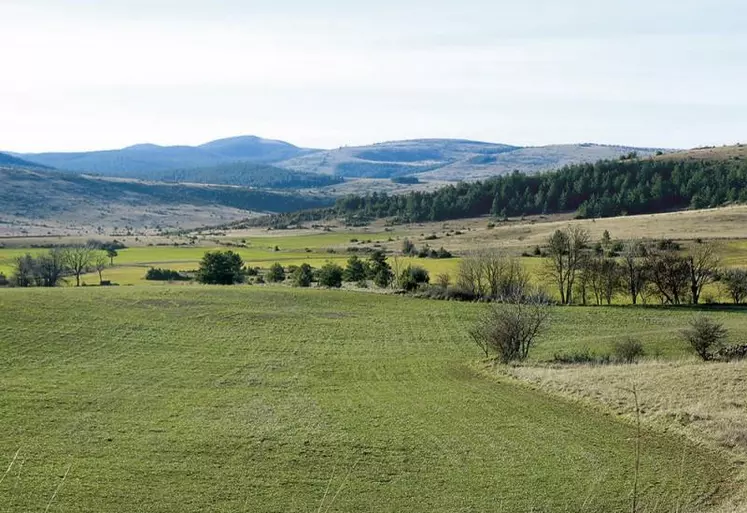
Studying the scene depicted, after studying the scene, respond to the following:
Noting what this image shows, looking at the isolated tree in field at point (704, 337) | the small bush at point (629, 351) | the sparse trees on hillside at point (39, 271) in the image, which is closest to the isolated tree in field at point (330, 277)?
the sparse trees on hillside at point (39, 271)

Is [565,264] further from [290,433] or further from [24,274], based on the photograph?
[24,274]

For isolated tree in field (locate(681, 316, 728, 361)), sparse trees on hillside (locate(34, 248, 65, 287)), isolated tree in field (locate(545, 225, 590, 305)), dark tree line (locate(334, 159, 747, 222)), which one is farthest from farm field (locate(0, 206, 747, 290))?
isolated tree in field (locate(681, 316, 728, 361))

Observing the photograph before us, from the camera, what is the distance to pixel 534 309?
47.7m

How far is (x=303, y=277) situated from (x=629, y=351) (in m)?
45.7

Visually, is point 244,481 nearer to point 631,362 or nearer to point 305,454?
point 305,454

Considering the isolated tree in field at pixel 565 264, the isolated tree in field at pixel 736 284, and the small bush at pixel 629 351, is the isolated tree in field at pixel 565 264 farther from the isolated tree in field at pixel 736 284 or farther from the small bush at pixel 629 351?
the small bush at pixel 629 351

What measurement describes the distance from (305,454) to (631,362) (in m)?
24.9

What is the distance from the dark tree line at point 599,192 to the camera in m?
164

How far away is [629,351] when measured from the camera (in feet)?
152

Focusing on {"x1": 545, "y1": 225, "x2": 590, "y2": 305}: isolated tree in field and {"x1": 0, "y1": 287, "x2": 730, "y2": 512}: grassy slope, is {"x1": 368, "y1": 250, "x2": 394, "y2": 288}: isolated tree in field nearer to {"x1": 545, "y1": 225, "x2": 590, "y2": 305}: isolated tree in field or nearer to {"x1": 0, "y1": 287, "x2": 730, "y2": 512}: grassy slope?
{"x1": 545, "y1": 225, "x2": 590, "y2": 305}: isolated tree in field

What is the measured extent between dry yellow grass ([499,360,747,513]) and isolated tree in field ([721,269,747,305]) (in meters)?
31.6

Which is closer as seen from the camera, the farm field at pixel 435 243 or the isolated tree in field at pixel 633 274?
the isolated tree in field at pixel 633 274

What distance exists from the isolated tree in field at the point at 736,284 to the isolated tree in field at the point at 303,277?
43805mm

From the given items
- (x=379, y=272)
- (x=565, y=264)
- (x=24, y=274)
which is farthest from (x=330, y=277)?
(x=24, y=274)
